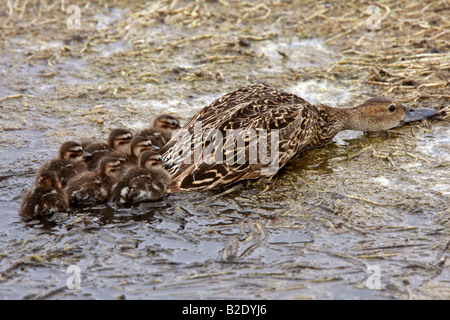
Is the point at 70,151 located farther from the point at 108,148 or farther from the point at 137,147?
the point at 137,147

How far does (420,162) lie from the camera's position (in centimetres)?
594

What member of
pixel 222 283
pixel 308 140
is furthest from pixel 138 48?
pixel 222 283

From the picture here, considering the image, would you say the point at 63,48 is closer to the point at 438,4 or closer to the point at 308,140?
the point at 308,140

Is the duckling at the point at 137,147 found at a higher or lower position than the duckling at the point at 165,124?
lower

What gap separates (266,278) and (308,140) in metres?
2.26

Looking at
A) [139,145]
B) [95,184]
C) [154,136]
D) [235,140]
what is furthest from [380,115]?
[95,184]

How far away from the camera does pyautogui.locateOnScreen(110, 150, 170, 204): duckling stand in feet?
17.2

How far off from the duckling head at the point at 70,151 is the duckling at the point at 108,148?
13cm

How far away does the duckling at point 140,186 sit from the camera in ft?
17.2

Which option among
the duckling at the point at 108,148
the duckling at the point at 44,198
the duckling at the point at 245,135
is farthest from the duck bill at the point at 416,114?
the duckling at the point at 44,198

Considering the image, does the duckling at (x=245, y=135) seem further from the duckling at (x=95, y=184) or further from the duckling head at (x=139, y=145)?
the duckling at (x=95, y=184)

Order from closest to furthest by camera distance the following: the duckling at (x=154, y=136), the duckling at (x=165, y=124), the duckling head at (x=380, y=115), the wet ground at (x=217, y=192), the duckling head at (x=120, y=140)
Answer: the wet ground at (x=217, y=192), the duckling head at (x=120, y=140), the duckling at (x=154, y=136), the duckling at (x=165, y=124), the duckling head at (x=380, y=115)
